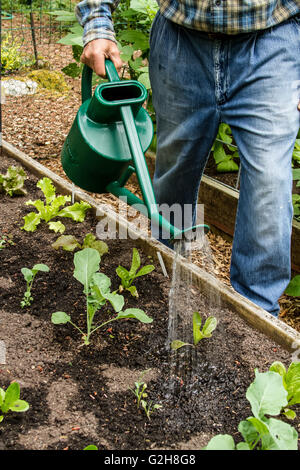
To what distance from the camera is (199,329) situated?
161 centimetres

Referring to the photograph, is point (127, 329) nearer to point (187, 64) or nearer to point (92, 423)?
point (92, 423)

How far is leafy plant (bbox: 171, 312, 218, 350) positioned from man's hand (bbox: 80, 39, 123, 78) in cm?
84

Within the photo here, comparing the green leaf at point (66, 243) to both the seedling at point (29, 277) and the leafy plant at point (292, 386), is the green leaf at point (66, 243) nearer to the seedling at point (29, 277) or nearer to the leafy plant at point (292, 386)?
the seedling at point (29, 277)

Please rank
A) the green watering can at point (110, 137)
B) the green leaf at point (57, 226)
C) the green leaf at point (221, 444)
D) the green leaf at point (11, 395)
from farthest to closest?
the green leaf at point (57, 226) < the green watering can at point (110, 137) < the green leaf at point (11, 395) < the green leaf at point (221, 444)

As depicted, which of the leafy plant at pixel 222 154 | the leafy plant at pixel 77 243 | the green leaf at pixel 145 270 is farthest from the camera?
the leafy plant at pixel 222 154

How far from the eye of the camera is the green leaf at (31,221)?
2.22m

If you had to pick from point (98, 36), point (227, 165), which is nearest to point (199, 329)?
point (98, 36)

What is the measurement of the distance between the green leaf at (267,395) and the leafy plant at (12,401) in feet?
1.79

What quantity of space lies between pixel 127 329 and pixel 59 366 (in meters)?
0.27

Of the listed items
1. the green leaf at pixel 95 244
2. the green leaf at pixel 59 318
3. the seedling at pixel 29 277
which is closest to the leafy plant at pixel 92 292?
the green leaf at pixel 59 318

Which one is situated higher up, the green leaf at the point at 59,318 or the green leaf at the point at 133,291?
the green leaf at the point at 59,318

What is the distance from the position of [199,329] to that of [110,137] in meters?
0.66

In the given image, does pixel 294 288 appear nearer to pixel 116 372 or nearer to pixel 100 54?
pixel 116 372
